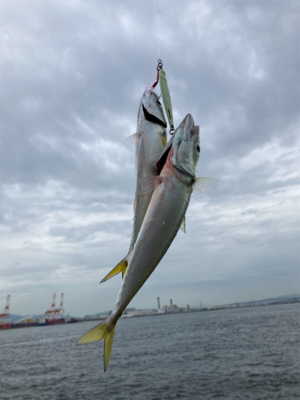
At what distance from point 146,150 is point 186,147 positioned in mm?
494

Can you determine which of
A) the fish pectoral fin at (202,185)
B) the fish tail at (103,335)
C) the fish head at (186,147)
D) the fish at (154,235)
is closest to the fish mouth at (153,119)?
the fish head at (186,147)

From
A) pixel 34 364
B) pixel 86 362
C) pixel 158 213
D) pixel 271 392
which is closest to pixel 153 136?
pixel 158 213

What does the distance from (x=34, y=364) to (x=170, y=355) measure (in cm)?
2204

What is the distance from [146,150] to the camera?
3.27 m

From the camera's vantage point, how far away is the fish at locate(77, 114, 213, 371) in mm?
2634

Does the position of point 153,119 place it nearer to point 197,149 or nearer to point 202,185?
point 197,149

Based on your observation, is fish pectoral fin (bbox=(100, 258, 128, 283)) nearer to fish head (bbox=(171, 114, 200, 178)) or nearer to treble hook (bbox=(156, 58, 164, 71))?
fish head (bbox=(171, 114, 200, 178))

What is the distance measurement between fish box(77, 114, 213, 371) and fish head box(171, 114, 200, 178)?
0.04ft

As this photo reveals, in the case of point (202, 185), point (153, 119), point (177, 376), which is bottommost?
point (177, 376)

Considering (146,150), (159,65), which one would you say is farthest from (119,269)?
(159,65)

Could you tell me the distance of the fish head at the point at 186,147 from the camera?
9.54 ft

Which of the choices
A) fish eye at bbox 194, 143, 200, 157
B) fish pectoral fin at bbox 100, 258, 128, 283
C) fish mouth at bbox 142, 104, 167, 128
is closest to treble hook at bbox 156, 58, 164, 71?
fish mouth at bbox 142, 104, 167, 128

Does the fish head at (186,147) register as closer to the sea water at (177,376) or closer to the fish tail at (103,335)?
the fish tail at (103,335)

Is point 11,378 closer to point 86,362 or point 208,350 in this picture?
point 86,362
